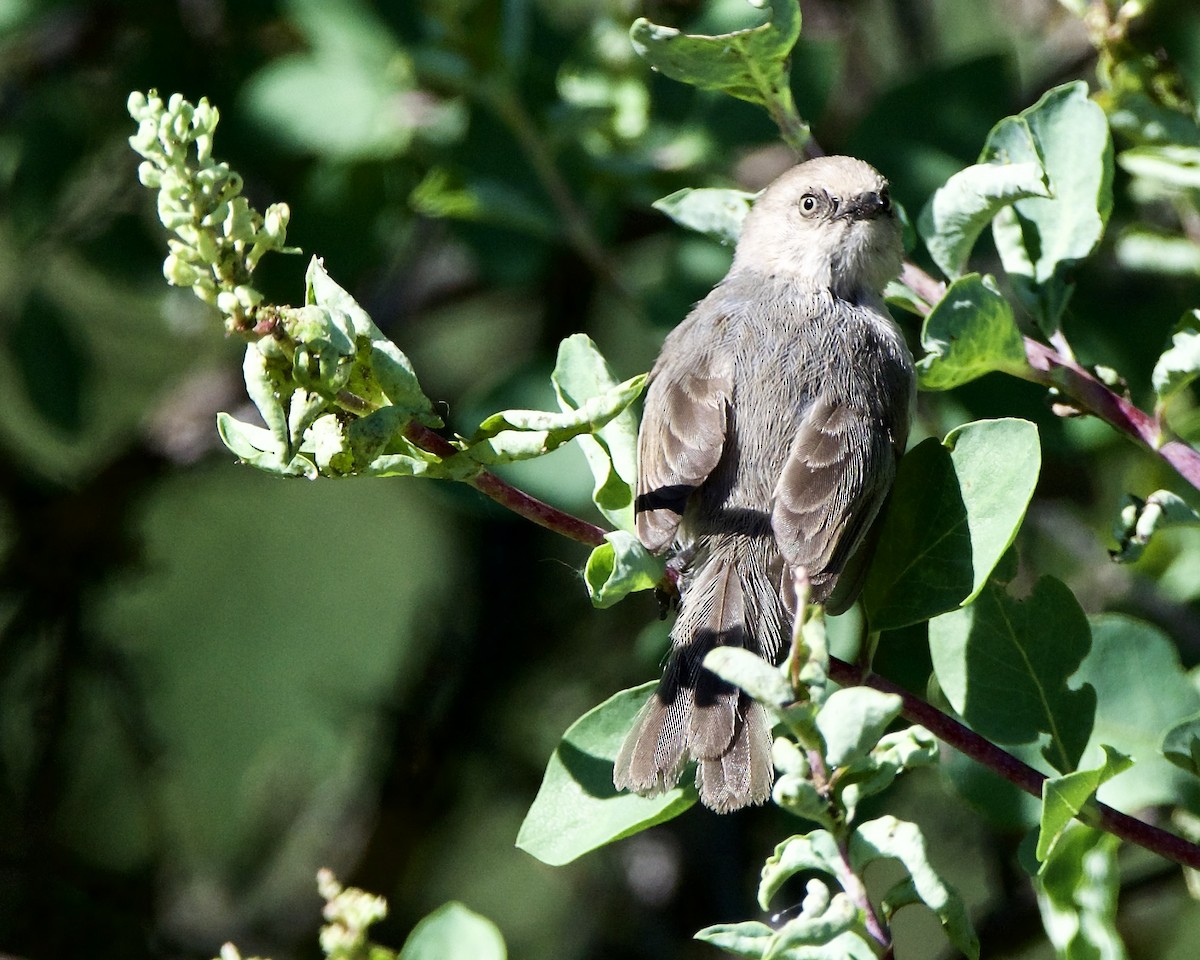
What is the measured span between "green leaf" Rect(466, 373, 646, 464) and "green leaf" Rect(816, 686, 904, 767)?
465 mm

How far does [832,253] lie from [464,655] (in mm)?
1872

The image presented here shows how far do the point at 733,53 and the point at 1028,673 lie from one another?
3.63ft

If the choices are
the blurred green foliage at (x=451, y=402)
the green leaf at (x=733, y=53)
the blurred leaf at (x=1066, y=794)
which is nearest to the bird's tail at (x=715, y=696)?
the blurred green foliage at (x=451, y=402)

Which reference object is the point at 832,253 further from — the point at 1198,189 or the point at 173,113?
the point at 173,113

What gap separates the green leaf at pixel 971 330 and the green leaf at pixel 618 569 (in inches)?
22.9

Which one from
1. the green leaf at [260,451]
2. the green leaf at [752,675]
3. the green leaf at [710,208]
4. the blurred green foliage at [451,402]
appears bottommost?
the blurred green foliage at [451,402]

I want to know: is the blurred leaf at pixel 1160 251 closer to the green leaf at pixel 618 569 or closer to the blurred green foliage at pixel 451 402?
the blurred green foliage at pixel 451 402

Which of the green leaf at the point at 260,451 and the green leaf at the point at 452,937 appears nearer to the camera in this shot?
the green leaf at the point at 260,451

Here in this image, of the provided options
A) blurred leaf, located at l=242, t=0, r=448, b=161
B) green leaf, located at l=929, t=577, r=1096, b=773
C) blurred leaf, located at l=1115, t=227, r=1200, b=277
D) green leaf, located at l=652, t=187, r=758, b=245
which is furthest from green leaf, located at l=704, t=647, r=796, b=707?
blurred leaf, located at l=242, t=0, r=448, b=161

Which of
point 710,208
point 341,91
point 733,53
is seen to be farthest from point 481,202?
point 733,53

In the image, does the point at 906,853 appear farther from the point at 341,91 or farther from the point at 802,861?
the point at 341,91

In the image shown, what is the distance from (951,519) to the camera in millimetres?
2141

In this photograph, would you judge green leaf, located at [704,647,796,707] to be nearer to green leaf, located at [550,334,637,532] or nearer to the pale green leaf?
the pale green leaf

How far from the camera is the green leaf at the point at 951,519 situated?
203cm
